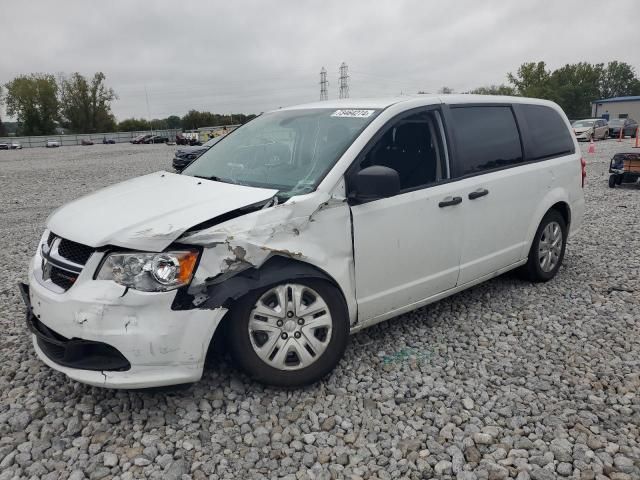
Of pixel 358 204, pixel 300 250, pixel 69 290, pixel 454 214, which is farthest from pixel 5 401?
pixel 454 214

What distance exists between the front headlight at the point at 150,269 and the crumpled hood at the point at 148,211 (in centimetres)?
7

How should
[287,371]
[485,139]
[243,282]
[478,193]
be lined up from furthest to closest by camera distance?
[485,139] → [478,193] → [287,371] → [243,282]

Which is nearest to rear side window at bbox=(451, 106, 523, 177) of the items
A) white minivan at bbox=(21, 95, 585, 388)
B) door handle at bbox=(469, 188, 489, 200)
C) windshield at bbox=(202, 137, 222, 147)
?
white minivan at bbox=(21, 95, 585, 388)

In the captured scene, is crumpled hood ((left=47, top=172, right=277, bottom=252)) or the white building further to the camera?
the white building

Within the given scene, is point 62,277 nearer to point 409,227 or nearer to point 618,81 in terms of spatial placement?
point 409,227

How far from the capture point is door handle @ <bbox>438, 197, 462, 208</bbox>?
371 cm

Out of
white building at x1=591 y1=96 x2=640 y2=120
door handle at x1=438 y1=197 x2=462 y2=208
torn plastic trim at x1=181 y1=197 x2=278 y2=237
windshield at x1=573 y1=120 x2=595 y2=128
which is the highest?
white building at x1=591 y1=96 x2=640 y2=120

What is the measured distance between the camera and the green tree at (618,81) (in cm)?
10044

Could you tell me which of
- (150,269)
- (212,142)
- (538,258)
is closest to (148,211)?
(150,269)

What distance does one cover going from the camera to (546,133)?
489 cm

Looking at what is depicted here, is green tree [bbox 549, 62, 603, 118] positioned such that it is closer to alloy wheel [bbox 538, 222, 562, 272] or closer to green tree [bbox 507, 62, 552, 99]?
green tree [bbox 507, 62, 552, 99]

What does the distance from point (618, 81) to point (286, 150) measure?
119 m

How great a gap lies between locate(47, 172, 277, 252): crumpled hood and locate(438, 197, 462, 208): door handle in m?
1.30

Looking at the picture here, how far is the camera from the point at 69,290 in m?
2.79
